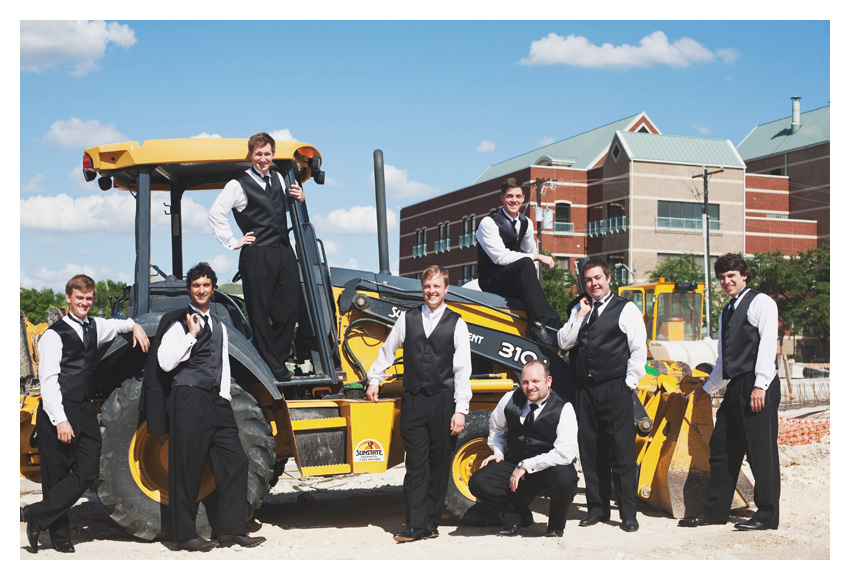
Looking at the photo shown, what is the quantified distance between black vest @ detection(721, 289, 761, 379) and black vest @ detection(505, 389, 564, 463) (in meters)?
1.32

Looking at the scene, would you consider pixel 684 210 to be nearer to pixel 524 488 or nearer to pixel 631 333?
pixel 631 333

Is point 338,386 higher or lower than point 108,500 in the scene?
higher

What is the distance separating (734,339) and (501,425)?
1.80 meters

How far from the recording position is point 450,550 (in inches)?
232

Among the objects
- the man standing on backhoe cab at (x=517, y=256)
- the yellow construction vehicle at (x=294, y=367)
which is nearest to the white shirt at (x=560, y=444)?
the yellow construction vehicle at (x=294, y=367)

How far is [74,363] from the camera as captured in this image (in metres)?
5.95

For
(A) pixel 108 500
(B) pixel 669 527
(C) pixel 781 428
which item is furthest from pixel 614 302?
(C) pixel 781 428

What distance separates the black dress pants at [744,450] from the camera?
21.0 ft

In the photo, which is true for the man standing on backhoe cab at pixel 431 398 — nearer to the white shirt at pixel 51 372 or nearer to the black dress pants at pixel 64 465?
the black dress pants at pixel 64 465

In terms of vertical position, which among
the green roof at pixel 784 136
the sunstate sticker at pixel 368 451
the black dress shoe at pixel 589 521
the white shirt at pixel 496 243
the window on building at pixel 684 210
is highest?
the green roof at pixel 784 136

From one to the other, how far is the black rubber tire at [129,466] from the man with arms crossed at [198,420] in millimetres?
124

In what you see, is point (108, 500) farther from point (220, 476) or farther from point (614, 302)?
point (614, 302)

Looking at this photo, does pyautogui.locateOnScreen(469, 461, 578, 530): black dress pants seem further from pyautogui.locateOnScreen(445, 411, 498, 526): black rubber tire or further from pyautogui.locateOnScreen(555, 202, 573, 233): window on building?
pyautogui.locateOnScreen(555, 202, 573, 233): window on building

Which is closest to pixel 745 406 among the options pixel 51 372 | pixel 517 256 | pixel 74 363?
pixel 517 256
